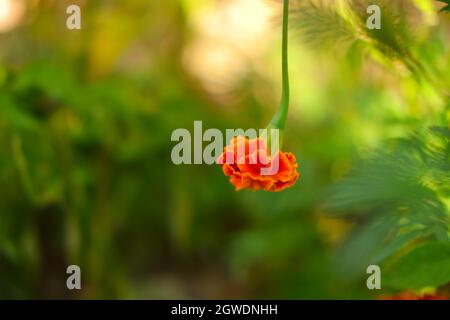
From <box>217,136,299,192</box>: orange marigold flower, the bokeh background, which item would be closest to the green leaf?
the bokeh background

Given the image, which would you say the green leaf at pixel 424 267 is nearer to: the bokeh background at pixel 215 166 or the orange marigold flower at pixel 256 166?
the bokeh background at pixel 215 166

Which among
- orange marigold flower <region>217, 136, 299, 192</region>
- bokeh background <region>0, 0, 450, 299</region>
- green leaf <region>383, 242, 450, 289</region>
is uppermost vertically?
bokeh background <region>0, 0, 450, 299</region>

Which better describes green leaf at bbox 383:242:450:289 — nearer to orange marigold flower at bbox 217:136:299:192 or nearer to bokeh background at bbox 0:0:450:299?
bokeh background at bbox 0:0:450:299

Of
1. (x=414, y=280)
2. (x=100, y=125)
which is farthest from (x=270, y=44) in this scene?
(x=414, y=280)

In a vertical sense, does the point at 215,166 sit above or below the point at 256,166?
above

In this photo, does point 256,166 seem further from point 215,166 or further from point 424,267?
point 215,166

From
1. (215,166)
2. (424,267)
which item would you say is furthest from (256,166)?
(215,166)

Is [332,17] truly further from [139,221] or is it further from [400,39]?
[139,221]
